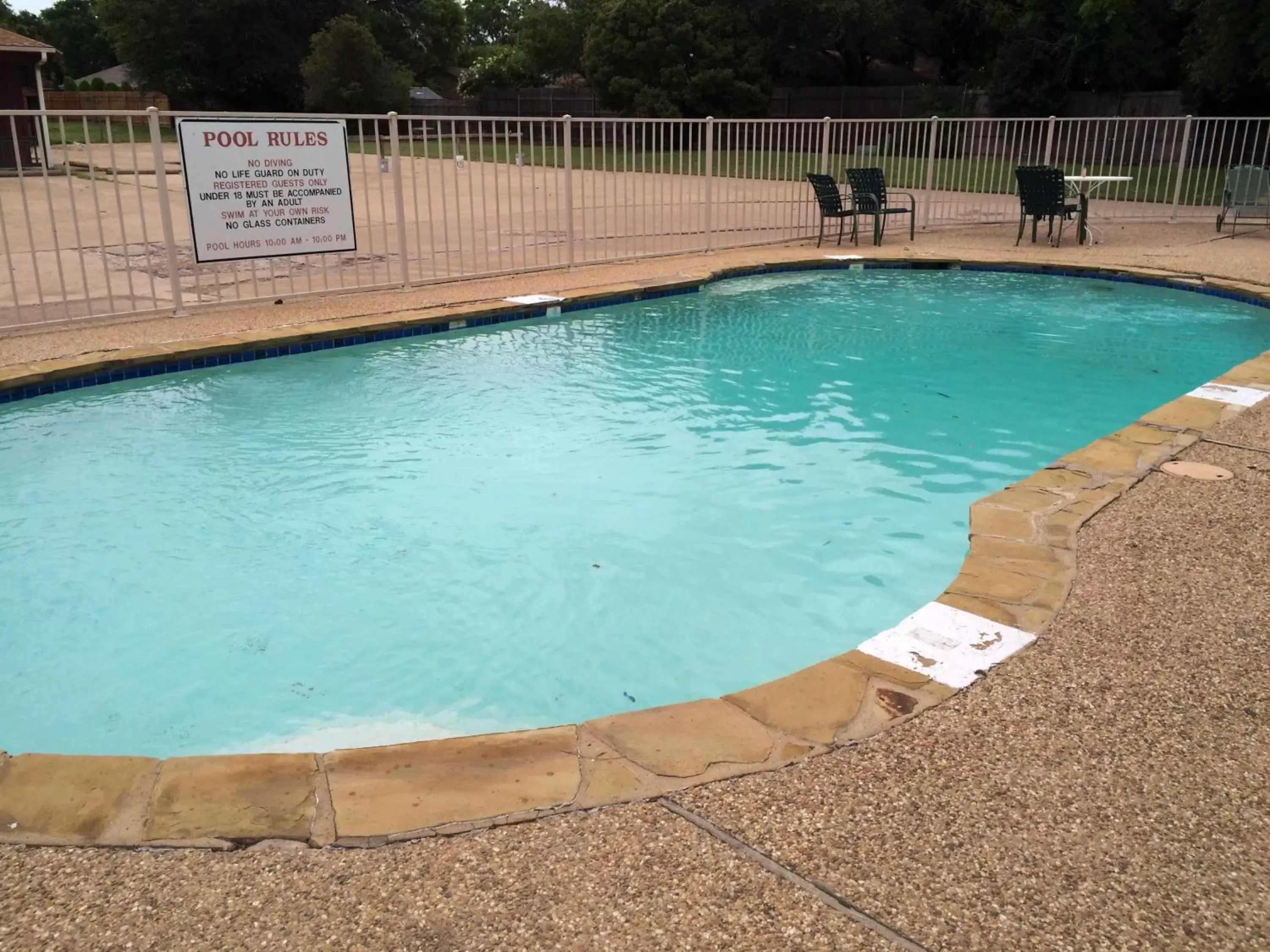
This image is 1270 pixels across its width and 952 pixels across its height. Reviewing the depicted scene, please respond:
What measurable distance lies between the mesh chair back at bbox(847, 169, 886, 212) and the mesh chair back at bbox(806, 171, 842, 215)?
278 mm

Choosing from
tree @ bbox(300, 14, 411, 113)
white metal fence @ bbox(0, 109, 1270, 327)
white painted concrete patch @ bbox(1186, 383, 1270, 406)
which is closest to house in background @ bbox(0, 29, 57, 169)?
white metal fence @ bbox(0, 109, 1270, 327)

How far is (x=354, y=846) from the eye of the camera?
2.23 meters

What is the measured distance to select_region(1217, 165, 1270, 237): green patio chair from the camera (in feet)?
44.2

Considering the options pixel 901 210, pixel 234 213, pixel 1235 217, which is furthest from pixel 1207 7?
pixel 234 213

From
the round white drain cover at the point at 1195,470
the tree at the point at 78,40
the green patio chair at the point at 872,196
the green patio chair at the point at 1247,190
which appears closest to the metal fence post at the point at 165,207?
the round white drain cover at the point at 1195,470

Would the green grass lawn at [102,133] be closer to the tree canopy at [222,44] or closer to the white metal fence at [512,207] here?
the tree canopy at [222,44]

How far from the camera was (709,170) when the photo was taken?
38.3 feet

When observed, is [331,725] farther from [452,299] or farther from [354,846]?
[452,299]

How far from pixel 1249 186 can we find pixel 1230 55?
10.1m

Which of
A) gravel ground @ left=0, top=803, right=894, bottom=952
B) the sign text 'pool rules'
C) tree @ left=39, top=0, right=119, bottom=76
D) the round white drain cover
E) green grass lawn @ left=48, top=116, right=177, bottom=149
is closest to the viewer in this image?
gravel ground @ left=0, top=803, right=894, bottom=952

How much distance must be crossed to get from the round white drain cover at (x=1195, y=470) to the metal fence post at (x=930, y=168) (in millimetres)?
10117

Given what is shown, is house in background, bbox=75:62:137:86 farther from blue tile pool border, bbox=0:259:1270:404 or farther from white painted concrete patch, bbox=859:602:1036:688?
white painted concrete patch, bbox=859:602:1036:688

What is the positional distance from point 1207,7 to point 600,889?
2432 centimetres

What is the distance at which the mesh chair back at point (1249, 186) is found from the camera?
13.5 meters
